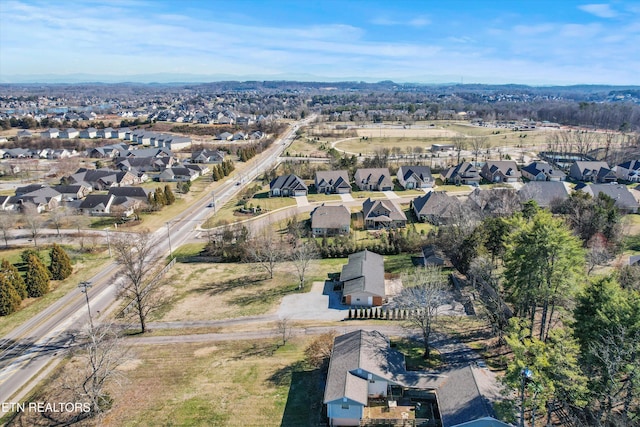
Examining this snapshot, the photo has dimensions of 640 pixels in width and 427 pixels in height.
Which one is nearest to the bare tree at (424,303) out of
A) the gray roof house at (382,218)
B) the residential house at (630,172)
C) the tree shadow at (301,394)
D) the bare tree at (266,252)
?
the tree shadow at (301,394)

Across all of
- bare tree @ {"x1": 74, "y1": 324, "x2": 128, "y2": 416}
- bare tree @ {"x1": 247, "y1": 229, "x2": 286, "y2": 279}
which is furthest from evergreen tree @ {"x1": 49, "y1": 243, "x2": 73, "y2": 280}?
bare tree @ {"x1": 247, "y1": 229, "x2": 286, "y2": 279}

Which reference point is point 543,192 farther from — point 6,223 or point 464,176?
point 6,223

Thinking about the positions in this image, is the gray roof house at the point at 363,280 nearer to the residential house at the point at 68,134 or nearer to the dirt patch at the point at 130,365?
the dirt patch at the point at 130,365

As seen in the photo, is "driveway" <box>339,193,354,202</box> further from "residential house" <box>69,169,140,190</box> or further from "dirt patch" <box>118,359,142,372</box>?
"dirt patch" <box>118,359,142,372</box>

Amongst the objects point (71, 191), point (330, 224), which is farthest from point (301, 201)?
point (71, 191)

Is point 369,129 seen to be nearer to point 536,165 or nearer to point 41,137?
point 536,165

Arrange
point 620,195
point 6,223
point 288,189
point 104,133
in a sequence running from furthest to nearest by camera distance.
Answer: point 104,133 < point 288,189 < point 620,195 < point 6,223
